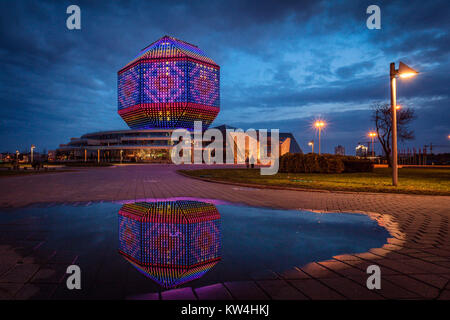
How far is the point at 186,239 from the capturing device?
4504 mm

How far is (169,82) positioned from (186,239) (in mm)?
62199

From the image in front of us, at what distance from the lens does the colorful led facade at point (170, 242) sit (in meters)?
3.36

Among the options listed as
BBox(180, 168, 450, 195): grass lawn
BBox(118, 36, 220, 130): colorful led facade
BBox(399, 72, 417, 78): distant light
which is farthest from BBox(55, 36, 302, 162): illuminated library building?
BBox(399, 72, 417, 78): distant light

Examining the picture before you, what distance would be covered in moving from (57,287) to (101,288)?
53 centimetres

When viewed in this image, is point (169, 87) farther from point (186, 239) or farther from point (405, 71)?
point (186, 239)

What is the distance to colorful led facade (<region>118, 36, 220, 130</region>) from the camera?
201ft

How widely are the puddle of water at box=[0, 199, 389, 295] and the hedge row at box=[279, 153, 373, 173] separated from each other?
20503 millimetres

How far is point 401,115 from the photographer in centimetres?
4175

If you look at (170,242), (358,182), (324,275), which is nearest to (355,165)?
(358,182)

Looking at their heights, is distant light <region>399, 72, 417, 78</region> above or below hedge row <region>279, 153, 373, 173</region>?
above

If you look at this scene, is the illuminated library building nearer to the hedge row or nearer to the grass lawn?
the hedge row

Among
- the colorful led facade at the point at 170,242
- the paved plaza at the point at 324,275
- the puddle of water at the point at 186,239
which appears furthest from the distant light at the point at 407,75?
the colorful led facade at the point at 170,242

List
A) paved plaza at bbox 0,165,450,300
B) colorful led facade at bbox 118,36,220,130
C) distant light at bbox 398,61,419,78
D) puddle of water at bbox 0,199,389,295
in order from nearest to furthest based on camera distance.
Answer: paved plaza at bbox 0,165,450,300 < puddle of water at bbox 0,199,389,295 < distant light at bbox 398,61,419,78 < colorful led facade at bbox 118,36,220,130

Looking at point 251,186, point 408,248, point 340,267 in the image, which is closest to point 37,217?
point 340,267
